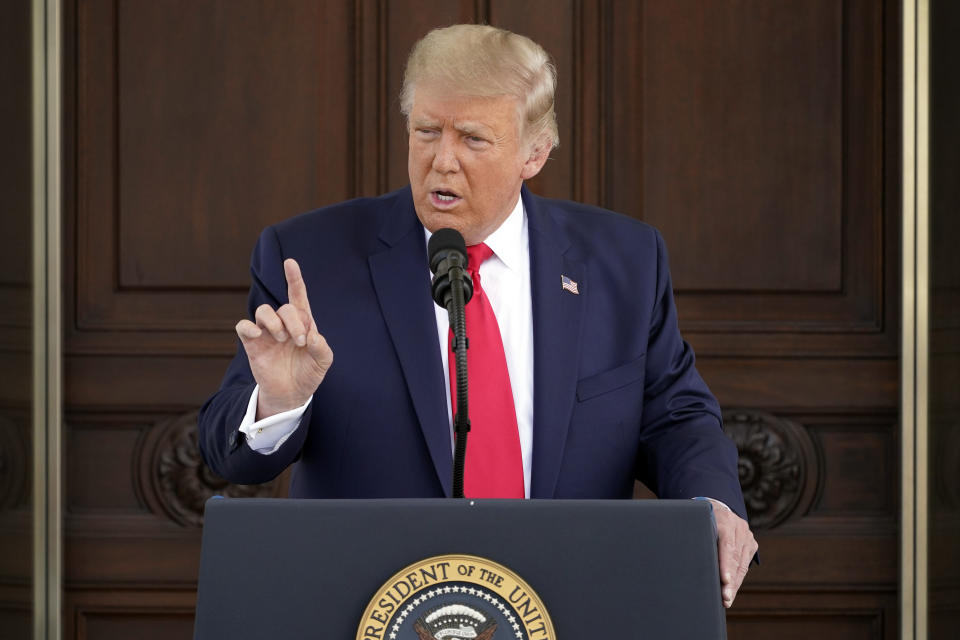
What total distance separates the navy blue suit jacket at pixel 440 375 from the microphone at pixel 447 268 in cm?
35

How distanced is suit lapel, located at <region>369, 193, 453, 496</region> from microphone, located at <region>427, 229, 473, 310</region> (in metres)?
0.37

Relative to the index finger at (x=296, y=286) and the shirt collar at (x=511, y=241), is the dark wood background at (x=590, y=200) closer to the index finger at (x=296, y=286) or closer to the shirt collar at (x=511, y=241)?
the shirt collar at (x=511, y=241)

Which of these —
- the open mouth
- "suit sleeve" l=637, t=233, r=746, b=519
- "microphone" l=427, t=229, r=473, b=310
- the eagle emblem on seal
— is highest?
the open mouth

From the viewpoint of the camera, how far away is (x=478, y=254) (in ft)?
5.40

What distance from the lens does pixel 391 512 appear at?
974 millimetres

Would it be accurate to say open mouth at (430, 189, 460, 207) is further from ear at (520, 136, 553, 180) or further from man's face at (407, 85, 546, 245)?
ear at (520, 136, 553, 180)

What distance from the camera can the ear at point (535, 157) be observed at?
169cm

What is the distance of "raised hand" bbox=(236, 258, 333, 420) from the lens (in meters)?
1.16

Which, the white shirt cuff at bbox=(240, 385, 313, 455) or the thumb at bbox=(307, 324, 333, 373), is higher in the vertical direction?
the thumb at bbox=(307, 324, 333, 373)

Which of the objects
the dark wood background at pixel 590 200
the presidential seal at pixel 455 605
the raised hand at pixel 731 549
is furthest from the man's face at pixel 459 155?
the dark wood background at pixel 590 200

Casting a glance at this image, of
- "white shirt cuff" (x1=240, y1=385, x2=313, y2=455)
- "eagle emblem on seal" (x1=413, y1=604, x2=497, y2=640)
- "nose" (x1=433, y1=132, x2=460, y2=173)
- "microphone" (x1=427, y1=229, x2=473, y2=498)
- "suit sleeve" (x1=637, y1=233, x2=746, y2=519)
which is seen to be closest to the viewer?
"eagle emblem on seal" (x1=413, y1=604, x2=497, y2=640)

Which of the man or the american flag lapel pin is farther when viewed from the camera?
the american flag lapel pin

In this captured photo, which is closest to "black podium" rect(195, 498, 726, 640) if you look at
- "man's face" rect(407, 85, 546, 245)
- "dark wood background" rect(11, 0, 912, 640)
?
"man's face" rect(407, 85, 546, 245)

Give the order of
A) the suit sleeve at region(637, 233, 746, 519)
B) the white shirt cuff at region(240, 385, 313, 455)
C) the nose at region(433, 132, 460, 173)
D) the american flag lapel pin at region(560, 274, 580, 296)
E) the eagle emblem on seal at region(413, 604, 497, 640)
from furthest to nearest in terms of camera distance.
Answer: the american flag lapel pin at region(560, 274, 580, 296), the nose at region(433, 132, 460, 173), the suit sleeve at region(637, 233, 746, 519), the white shirt cuff at region(240, 385, 313, 455), the eagle emblem on seal at region(413, 604, 497, 640)
